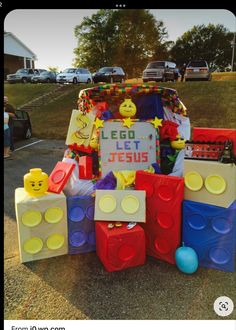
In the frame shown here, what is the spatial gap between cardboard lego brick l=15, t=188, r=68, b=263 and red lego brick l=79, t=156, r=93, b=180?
0.53 meters

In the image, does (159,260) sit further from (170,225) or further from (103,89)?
(103,89)

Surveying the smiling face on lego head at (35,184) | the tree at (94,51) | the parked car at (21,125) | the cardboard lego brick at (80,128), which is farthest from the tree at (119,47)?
the smiling face on lego head at (35,184)

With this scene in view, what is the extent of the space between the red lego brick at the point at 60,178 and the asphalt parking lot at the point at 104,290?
0.75 m

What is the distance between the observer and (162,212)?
9.99ft

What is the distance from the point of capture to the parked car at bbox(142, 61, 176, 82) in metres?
17.2

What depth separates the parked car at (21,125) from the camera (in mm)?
10203

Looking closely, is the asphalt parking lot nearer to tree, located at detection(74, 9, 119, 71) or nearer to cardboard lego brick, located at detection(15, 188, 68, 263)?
cardboard lego brick, located at detection(15, 188, 68, 263)

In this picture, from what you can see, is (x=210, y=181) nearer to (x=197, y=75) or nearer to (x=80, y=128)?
(x=80, y=128)

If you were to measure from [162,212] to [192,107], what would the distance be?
36.6ft

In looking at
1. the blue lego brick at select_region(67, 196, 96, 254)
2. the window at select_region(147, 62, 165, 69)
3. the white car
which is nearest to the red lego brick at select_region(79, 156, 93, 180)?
the blue lego brick at select_region(67, 196, 96, 254)

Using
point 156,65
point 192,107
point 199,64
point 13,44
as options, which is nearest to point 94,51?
point 156,65

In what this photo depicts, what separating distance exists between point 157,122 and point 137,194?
1095 millimetres

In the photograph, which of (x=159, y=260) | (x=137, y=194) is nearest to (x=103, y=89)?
(x=137, y=194)

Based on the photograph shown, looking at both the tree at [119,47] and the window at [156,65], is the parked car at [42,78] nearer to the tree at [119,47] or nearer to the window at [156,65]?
the tree at [119,47]
